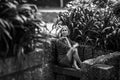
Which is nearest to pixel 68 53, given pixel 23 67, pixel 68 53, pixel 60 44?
pixel 68 53

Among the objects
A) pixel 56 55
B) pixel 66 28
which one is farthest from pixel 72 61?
pixel 66 28

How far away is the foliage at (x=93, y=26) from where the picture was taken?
21.9 feet

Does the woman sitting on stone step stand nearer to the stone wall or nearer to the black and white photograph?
the black and white photograph

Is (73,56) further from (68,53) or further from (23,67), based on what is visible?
(23,67)

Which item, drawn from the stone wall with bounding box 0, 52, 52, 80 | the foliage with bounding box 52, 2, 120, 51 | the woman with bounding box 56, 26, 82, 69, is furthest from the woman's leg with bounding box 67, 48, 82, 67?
the stone wall with bounding box 0, 52, 52, 80

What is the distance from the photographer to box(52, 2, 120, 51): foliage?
6664mm

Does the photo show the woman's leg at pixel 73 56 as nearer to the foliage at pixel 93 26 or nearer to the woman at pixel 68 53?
the woman at pixel 68 53

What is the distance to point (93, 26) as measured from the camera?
7.14m

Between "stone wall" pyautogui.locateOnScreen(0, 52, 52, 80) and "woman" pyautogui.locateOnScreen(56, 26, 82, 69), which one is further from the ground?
"stone wall" pyautogui.locateOnScreen(0, 52, 52, 80)

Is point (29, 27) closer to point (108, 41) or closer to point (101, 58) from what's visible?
point (101, 58)

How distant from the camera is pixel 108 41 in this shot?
666cm

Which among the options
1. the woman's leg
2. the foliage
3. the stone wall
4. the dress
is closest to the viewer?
the stone wall

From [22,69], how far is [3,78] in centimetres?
38

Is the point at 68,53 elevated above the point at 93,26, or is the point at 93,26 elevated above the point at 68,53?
the point at 93,26
